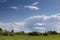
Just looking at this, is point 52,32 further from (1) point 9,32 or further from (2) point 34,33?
(1) point 9,32

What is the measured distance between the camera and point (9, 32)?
42469mm

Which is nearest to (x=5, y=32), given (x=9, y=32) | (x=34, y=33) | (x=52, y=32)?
(x=9, y=32)

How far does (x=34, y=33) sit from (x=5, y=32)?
7.37 metres

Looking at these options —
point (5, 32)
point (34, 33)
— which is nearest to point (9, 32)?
point (5, 32)

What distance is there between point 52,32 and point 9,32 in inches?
491

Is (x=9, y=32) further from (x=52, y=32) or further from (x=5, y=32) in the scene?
(x=52, y=32)

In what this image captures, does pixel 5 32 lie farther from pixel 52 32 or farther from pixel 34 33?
pixel 52 32

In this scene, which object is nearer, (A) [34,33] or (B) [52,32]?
(A) [34,33]

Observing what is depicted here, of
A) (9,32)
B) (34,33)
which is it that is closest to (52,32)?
(34,33)

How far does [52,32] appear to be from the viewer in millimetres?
47625

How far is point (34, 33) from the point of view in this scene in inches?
1721

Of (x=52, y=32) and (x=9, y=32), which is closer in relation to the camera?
(x=9, y=32)

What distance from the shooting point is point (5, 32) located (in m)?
42.2
